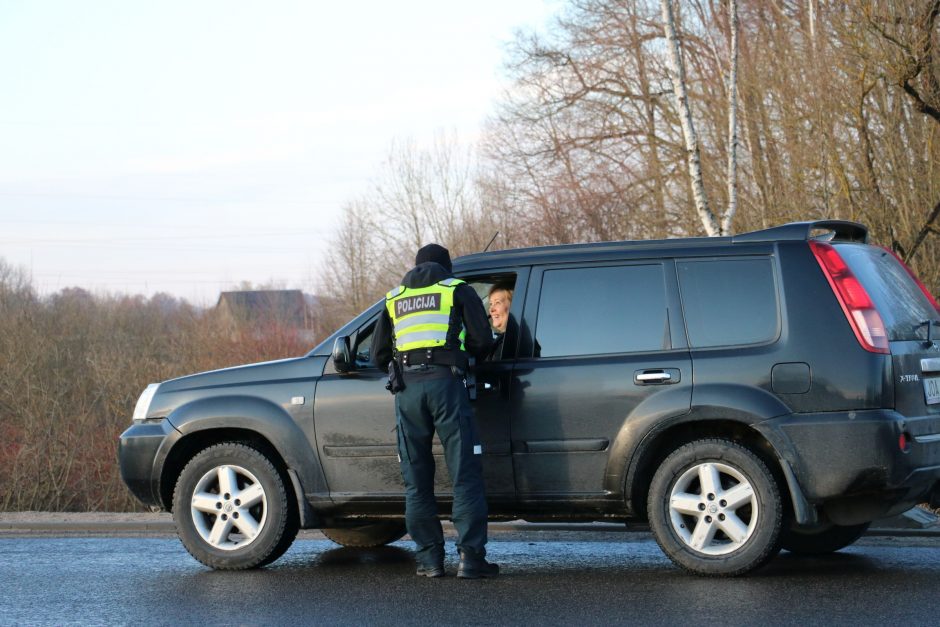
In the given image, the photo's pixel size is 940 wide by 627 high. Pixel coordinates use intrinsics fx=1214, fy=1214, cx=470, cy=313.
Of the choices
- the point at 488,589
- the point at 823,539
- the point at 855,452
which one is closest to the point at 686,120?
the point at 823,539

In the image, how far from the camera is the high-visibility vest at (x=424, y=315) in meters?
6.48

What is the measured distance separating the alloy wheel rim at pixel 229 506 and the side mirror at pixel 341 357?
0.89m

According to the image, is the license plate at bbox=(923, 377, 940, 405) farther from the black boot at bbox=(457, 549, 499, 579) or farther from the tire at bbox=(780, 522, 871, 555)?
the black boot at bbox=(457, 549, 499, 579)

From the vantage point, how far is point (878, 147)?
1459 centimetres

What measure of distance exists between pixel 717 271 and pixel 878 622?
2.04m

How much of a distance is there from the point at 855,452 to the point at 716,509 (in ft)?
2.52

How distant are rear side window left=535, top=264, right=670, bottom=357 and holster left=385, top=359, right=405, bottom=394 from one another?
2.52 feet

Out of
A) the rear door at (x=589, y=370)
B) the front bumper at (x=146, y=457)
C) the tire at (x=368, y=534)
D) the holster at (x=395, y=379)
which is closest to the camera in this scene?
the rear door at (x=589, y=370)

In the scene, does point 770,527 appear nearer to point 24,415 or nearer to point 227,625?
point 227,625

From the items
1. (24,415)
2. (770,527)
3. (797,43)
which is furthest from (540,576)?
(24,415)

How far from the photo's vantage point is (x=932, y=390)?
20.5 ft

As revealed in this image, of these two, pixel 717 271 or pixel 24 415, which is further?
pixel 24 415

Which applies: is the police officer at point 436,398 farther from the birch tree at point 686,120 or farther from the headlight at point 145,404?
the birch tree at point 686,120

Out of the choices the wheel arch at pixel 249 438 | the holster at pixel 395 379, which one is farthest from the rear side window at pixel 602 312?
the wheel arch at pixel 249 438
